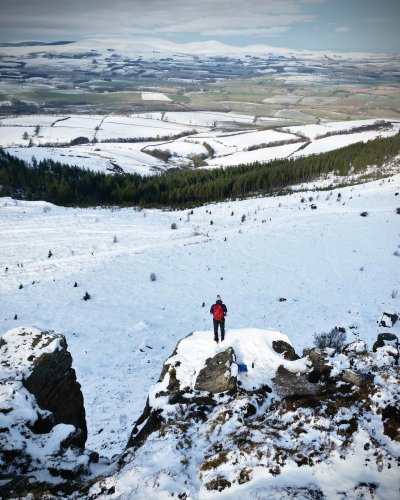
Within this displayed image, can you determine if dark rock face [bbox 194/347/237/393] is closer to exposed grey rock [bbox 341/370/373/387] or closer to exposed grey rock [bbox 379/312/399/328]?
exposed grey rock [bbox 341/370/373/387]

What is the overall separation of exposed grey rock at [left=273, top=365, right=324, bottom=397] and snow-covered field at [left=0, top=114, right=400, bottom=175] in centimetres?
7427

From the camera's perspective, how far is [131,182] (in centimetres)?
6338

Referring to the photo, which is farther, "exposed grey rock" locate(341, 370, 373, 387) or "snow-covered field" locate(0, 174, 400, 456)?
"snow-covered field" locate(0, 174, 400, 456)

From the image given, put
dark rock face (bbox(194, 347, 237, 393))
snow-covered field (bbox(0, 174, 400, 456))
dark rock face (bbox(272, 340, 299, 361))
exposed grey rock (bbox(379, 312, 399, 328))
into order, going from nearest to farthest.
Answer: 1. dark rock face (bbox(194, 347, 237, 393))
2. dark rock face (bbox(272, 340, 299, 361))
3. snow-covered field (bbox(0, 174, 400, 456))
4. exposed grey rock (bbox(379, 312, 399, 328))

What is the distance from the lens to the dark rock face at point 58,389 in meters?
9.50

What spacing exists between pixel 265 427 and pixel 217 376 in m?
2.19

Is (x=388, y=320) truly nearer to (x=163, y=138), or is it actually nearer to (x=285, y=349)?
(x=285, y=349)

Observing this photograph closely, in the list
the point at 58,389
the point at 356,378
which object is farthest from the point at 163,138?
the point at 356,378

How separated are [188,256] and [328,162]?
2132 inches

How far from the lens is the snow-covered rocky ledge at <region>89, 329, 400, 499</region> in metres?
6.73

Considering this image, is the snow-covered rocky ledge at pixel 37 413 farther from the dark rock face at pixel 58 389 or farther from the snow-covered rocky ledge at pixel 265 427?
the snow-covered rocky ledge at pixel 265 427

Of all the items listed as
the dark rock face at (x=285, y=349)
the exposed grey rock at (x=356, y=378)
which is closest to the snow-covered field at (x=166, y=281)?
the dark rock face at (x=285, y=349)

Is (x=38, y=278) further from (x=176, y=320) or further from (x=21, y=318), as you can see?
(x=176, y=320)

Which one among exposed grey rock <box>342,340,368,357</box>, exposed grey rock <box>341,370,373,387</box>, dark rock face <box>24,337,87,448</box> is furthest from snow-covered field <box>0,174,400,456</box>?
exposed grey rock <box>341,370,373,387</box>
